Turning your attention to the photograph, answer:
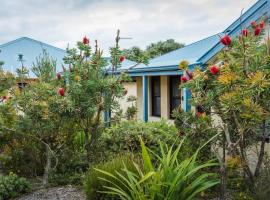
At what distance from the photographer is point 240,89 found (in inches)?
Answer: 211

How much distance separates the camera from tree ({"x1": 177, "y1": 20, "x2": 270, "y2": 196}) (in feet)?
17.4

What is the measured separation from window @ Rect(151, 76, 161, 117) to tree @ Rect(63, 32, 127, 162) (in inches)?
351

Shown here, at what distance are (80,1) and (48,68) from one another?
313 centimetres

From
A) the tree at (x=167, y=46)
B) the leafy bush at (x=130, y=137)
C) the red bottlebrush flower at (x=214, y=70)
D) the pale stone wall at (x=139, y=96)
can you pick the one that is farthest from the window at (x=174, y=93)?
the tree at (x=167, y=46)

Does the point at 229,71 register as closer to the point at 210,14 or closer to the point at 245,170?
the point at 245,170

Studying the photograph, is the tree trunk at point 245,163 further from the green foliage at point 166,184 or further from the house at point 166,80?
the house at point 166,80

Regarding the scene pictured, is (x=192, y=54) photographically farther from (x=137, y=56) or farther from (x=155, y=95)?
(x=137, y=56)

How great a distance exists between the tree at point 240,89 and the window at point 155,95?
413 inches

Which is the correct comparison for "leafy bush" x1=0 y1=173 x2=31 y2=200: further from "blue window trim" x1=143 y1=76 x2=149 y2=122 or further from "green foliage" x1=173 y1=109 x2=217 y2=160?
"blue window trim" x1=143 y1=76 x2=149 y2=122

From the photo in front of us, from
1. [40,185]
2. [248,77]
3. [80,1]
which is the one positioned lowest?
[40,185]

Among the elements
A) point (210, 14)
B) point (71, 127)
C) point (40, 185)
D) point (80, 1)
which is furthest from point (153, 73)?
point (40, 185)

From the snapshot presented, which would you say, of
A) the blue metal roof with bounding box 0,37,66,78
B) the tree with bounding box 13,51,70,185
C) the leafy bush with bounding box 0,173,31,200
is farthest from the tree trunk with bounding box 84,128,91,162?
the blue metal roof with bounding box 0,37,66,78

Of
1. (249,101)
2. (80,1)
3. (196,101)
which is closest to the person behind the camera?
(249,101)

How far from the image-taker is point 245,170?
639 cm
